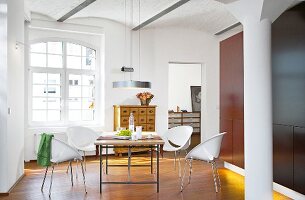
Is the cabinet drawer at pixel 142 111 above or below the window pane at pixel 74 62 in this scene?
below

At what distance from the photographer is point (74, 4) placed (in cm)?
642

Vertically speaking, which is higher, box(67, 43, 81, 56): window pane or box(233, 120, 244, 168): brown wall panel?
box(67, 43, 81, 56): window pane

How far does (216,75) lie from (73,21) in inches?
156

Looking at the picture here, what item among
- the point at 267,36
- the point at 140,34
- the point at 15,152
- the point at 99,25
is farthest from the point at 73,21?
the point at 267,36

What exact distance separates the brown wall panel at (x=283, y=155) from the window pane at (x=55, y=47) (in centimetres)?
520

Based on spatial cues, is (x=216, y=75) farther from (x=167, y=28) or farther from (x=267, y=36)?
(x=267, y=36)

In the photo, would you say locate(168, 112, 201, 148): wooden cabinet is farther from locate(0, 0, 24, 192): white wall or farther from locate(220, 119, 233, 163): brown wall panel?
locate(0, 0, 24, 192): white wall

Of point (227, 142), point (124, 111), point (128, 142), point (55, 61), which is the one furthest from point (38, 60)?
point (227, 142)

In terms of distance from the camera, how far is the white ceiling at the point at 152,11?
6547mm

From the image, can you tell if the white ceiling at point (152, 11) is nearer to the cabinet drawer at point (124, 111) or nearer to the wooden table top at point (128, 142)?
the cabinet drawer at point (124, 111)

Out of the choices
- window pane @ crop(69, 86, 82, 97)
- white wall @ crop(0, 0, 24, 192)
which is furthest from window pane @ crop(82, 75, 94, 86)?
white wall @ crop(0, 0, 24, 192)

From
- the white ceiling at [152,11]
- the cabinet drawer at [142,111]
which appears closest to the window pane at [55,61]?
the white ceiling at [152,11]

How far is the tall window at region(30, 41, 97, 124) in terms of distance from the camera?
7.36m

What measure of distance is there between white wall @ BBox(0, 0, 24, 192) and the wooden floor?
12.7 inches
